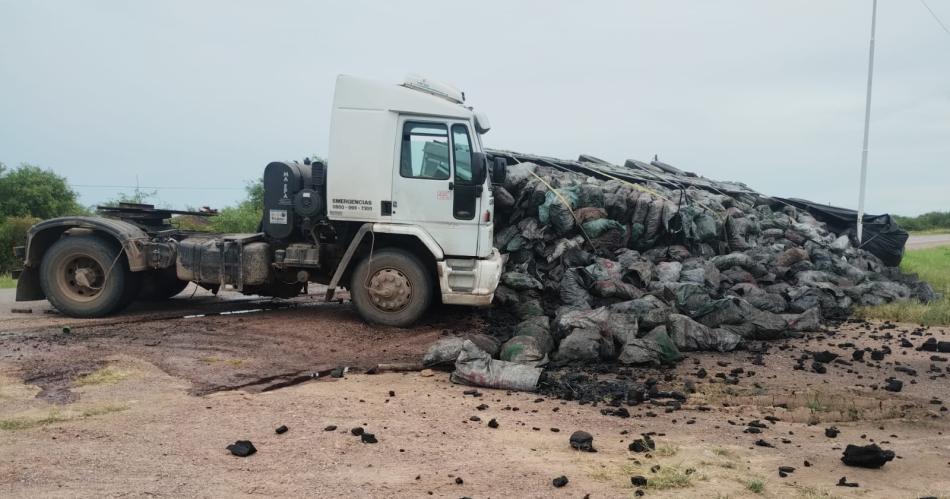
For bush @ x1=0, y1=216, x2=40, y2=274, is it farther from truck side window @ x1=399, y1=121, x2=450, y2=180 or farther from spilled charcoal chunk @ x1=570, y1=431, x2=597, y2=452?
spilled charcoal chunk @ x1=570, y1=431, x2=597, y2=452

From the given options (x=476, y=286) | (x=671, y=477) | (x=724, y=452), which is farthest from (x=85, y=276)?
(x=724, y=452)

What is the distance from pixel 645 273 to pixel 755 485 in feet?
20.3

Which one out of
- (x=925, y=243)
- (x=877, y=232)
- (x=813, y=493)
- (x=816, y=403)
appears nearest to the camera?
(x=813, y=493)

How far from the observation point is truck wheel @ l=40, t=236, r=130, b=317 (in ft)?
27.7

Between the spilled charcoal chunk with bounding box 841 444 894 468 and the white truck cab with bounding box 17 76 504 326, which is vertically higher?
the white truck cab with bounding box 17 76 504 326

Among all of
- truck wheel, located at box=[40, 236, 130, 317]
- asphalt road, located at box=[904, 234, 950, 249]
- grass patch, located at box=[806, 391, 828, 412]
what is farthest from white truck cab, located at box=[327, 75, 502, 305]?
asphalt road, located at box=[904, 234, 950, 249]

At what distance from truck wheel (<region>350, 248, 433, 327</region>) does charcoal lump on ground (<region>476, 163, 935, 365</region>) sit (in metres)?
1.33

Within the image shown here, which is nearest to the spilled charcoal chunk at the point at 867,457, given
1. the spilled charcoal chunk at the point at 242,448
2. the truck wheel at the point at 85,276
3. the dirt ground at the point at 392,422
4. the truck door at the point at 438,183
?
the dirt ground at the point at 392,422

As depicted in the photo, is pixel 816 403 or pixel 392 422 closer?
pixel 392 422

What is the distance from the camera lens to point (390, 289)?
26.1 feet

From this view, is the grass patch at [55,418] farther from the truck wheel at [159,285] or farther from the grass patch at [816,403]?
the grass patch at [816,403]

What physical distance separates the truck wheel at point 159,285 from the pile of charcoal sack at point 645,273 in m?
4.95

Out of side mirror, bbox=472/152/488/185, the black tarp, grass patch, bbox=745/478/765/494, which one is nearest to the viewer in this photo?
grass patch, bbox=745/478/765/494

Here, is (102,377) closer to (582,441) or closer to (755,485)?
(582,441)
